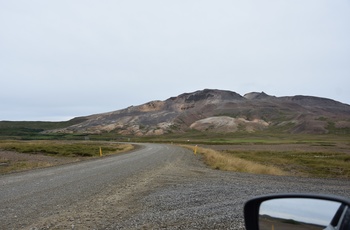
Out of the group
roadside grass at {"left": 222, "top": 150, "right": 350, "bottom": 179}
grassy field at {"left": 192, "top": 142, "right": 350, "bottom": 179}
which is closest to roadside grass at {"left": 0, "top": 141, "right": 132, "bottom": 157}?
grassy field at {"left": 192, "top": 142, "right": 350, "bottom": 179}

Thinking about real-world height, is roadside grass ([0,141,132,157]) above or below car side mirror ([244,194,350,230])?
below

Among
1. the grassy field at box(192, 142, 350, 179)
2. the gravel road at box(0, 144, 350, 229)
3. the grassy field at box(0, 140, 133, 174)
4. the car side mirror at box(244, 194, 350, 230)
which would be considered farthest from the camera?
the grassy field at box(0, 140, 133, 174)

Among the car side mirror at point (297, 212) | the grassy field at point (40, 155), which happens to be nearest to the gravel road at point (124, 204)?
the car side mirror at point (297, 212)

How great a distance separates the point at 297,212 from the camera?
9.79 feet

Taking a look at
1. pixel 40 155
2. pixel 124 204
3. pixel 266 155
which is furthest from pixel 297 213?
pixel 40 155

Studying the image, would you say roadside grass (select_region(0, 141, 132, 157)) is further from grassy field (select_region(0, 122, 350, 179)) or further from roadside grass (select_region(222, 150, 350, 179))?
roadside grass (select_region(222, 150, 350, 179))

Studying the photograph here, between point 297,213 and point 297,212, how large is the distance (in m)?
0.01

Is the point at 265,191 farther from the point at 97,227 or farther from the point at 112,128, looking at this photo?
the point at 112,128

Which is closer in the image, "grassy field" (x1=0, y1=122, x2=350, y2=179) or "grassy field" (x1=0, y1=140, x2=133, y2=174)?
"grassy field" (x1=0, y1=122, x2=350, y2=179)

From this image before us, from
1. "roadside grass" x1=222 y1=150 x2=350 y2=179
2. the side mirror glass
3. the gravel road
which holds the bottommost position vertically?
"roadside grass" x1=222 y1=150 x2=350 y2=179

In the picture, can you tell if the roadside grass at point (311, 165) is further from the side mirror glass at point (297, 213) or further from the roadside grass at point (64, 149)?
the roadside grass at point (64, 149)

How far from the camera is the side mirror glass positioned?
267 centimetres

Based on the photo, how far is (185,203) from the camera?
391 inches

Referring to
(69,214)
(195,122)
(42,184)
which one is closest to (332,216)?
(69,214)
